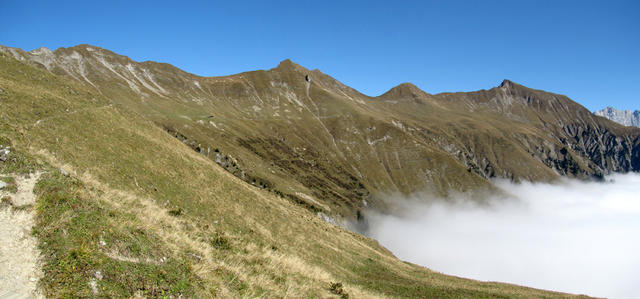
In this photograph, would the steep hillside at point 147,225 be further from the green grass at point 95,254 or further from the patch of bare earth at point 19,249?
the patch of bare earth at point 19,249

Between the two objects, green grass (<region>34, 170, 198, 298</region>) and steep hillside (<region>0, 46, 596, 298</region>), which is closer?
green grass (<region>34, 170, 198, 298</region>)

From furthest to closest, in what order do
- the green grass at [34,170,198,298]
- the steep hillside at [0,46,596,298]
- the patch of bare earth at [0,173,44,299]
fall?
1. the steep hillside at [0,46,596,298]
2. the green grass at [34,170,198,298]
3. the patch of bare earth at [0,173,44,299]

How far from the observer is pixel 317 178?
195m

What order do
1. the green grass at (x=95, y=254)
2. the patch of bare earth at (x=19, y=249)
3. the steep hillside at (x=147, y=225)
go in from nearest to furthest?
the patch of bare earth at (x=19, y=249), the green grass at (x=95, y=254), the steep hillside at (x=147, y=225)

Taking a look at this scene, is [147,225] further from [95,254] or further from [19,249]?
[19,249]

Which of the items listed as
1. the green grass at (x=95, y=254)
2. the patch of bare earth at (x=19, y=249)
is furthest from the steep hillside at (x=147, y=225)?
the patch of bare earth at (x=19, y=249)

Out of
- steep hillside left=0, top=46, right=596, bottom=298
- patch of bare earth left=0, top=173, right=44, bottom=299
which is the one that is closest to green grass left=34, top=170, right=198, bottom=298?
steep hillside left=0, top=46, right=596, bottom=298

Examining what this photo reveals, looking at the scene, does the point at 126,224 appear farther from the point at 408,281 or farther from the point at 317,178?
the point at 317,178

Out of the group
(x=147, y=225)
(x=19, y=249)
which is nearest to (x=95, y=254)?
(x=19, y=249)

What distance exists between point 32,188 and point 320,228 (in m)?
37.5

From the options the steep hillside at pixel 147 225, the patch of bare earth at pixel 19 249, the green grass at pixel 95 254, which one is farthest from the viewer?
the steep hillside at pixel 147 225

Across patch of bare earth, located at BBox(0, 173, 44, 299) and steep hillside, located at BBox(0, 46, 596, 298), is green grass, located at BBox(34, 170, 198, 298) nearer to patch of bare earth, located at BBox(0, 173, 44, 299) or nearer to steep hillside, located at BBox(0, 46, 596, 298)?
steep hillside, located at BBox(0, 46, 596, 298)

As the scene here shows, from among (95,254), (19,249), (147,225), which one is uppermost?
(147,225)

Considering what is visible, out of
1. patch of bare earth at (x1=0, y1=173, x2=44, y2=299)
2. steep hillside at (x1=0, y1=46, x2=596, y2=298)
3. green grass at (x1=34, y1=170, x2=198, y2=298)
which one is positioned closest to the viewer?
patch of bare earth at (x1=0, y1=173, x2=44, y2=299)
